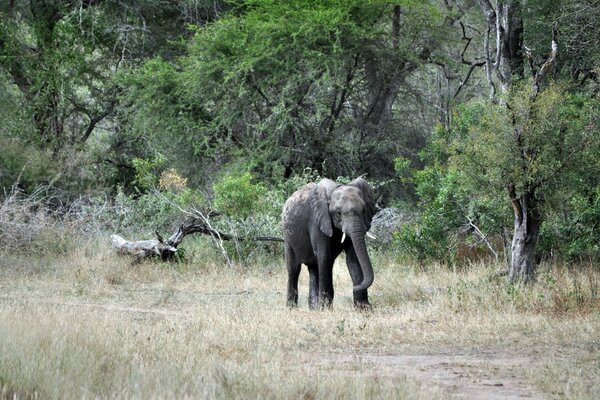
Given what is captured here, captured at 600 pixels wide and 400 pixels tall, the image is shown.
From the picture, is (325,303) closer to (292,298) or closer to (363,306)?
(363,306)

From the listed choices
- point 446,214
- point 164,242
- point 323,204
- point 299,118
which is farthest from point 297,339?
point 299,118

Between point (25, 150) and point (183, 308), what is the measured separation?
46.2ft


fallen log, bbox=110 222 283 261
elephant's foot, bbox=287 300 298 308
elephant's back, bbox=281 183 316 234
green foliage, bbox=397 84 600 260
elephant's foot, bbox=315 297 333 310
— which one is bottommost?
fallen log, bbox=110 222 283 261

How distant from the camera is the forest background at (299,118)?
632 inches

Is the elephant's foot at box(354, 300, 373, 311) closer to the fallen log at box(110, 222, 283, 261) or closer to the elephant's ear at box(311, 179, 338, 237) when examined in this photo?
the elephant's ear at box(311, 179, 338, 237)

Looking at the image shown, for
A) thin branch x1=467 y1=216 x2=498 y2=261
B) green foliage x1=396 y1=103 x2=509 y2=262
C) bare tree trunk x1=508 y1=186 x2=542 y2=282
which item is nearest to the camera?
bare tree trunk x1=508 y1=186 x2=542 y2=282

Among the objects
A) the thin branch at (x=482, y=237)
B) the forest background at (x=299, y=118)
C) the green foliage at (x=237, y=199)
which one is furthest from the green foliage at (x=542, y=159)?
the green foliage at (x=237, y=199)

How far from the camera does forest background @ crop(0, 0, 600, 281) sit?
16.0 m

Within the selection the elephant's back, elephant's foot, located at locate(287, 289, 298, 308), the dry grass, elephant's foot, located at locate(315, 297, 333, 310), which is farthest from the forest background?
elephant's foot, located at locate(287, 289, 298, 308)

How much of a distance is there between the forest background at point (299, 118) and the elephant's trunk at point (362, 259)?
249 centimetres

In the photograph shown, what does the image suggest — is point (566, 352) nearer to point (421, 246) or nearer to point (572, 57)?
point (421, 246)

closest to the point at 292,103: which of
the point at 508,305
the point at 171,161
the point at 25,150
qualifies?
the point at 171,161

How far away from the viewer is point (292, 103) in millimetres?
27875

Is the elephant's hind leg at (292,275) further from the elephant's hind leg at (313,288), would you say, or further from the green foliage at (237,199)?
the green foliage at (237,199)
